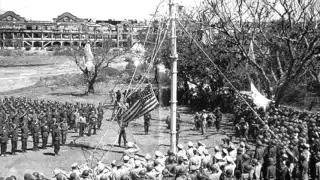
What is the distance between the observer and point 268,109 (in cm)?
1905

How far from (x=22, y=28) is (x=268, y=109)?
302 ft

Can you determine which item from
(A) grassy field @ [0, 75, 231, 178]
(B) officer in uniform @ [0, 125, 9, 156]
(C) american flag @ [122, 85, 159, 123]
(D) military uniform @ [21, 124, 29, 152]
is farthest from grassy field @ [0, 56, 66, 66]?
(C) american flag @ [122, 85, 159, 123]

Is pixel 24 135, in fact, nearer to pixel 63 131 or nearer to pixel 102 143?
pixel 63 131

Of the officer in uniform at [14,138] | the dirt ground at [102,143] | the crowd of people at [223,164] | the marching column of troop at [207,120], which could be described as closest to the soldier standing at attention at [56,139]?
the dirt ground at [102,143]

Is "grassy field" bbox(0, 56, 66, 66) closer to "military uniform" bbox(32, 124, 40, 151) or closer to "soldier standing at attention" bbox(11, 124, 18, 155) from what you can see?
"military uniform" bbox(32, 124, 40, 151)

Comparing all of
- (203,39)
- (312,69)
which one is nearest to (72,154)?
(203,39)

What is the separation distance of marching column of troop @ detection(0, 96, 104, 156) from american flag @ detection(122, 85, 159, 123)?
212 inches

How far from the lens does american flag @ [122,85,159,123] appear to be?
11.5m

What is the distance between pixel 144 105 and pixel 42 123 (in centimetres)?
742

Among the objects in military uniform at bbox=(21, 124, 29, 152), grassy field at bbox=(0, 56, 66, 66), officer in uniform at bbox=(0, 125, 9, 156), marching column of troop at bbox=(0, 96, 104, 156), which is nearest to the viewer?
officer in uniform at bbox=(0, 125, 9, 156)

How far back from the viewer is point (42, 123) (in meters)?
17.5

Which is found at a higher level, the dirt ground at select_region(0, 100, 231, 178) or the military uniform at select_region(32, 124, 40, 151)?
the military uniform at select_region(32, 124, 40, 151)

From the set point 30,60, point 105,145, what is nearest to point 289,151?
point 105,145

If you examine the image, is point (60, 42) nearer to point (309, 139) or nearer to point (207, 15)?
point (207, 15)
